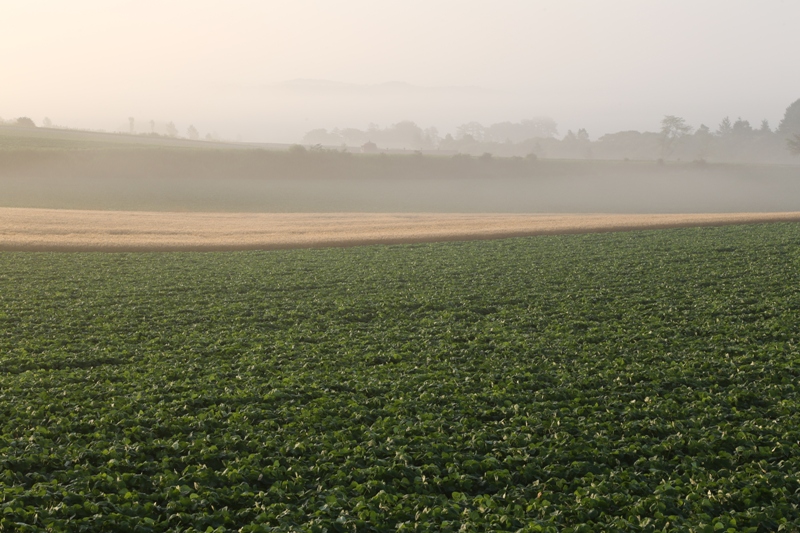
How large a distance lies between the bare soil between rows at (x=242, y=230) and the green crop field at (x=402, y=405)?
9139mm

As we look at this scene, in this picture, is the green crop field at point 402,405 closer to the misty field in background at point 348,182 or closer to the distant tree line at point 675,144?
the misty field in background at point 348,182

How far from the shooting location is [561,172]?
9288cm

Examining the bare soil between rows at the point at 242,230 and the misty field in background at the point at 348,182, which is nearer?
the bare soil between rows at the point at 242,230

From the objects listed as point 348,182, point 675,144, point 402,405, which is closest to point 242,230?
point 402,405

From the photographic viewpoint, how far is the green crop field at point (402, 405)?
7.44m

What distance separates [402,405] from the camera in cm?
1016

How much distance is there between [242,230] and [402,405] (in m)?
26.1

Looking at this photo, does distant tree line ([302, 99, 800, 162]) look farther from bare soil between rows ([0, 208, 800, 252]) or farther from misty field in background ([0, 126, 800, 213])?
bare soil between rows ([0, 208, 800, 252])

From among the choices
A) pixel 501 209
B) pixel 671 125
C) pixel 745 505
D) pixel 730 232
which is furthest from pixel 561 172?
pixel 745 505

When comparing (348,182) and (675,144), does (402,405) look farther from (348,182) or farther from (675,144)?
(675,144)

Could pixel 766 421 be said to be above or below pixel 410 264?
below

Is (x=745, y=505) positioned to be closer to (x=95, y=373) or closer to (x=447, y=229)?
(x=95, y=373)

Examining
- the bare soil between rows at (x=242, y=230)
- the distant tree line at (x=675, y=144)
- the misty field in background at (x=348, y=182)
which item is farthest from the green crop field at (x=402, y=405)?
the distant tree line at (x=675, y=144)

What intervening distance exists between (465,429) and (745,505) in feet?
11.2
